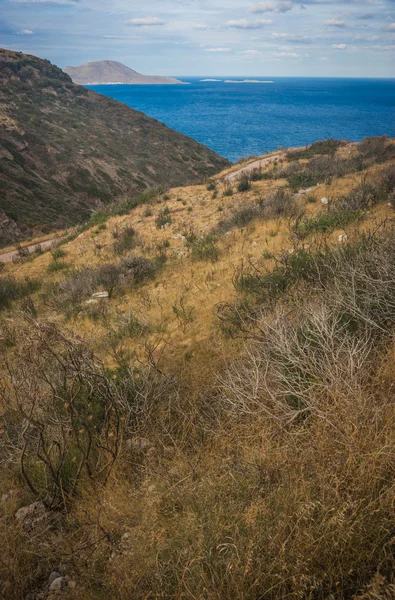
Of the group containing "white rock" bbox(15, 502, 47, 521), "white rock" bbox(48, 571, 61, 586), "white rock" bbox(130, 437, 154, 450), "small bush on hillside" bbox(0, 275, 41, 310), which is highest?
"white rock" bbox(130, 437, 154, 450)

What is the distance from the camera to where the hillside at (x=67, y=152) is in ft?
106

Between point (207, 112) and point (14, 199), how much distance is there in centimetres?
12275

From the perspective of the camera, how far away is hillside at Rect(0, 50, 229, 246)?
3234cm

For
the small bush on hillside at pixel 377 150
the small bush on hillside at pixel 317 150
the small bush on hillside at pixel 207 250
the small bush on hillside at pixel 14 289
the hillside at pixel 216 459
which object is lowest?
the small bush on hillside at pixel 14 289

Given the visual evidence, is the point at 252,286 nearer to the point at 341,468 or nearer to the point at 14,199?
the point at 341,468

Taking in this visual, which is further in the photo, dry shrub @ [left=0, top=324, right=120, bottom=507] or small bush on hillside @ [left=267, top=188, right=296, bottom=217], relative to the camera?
small bush on hillside @ [left=267, top=188, right=296, bottom=217]

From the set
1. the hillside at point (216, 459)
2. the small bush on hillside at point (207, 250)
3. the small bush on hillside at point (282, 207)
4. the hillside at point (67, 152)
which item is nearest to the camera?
the hillside at point (216, 459)

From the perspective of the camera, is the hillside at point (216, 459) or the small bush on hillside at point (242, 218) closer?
the hillside at point (216, 459)

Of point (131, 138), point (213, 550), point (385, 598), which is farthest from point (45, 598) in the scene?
point (131, 138)

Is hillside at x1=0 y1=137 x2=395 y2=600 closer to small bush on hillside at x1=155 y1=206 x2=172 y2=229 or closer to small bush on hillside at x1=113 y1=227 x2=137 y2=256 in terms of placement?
small bush on hillside at x1=113 y1=227 x2=137 y2=256

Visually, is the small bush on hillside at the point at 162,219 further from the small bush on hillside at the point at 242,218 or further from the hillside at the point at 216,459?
the hillside at the point at 216,459

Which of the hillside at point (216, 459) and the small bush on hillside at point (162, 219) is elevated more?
the small bush on hillside at point (162, 219)

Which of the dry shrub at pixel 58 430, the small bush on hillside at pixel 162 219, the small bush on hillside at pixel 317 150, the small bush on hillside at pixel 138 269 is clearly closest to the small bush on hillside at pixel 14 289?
the small bush on hillside at pixel 138 269

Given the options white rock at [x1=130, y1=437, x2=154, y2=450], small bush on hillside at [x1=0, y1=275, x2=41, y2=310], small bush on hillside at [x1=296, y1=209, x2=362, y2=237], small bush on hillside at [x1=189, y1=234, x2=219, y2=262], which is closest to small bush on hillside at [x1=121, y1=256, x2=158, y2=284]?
small bush on hillside at [x1=189, y1=234, x2=219, y2=262]
